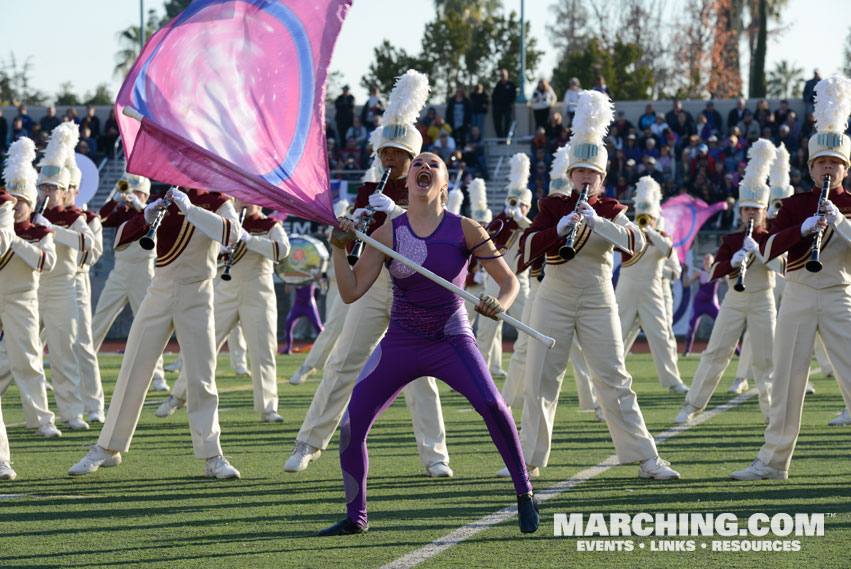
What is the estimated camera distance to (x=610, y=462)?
7.95 meters

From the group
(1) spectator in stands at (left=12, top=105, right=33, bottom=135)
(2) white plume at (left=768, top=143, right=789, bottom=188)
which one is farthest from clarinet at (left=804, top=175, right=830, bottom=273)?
(1) spectator in stands at (left=12, top=105, right=33, bottom=135)

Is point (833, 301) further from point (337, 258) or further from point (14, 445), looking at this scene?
point (14, 445)

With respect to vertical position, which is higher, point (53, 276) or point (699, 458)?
point (53, 276)

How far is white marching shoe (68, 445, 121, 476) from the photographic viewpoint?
7418 mm

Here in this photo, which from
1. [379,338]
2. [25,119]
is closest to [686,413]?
[379,338]

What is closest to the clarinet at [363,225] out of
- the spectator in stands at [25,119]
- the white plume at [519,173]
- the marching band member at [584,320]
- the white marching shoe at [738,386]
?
the marching band member at [584,320]

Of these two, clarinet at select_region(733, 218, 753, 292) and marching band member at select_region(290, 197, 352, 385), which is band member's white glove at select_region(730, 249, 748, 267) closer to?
clarinet at select_region(733, 218, 753, 292)

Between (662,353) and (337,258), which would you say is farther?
(662,353)

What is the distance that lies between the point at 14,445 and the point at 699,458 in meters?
4.61

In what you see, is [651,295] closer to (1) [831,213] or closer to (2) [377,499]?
(1) [831,213]

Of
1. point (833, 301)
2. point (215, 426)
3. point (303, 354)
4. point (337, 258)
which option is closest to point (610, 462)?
point (833, 301)

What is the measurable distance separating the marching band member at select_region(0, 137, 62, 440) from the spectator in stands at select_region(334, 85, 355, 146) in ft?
55.2

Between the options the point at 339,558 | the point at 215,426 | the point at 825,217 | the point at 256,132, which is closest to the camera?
the point at 339,558

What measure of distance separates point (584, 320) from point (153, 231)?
2.43 m
